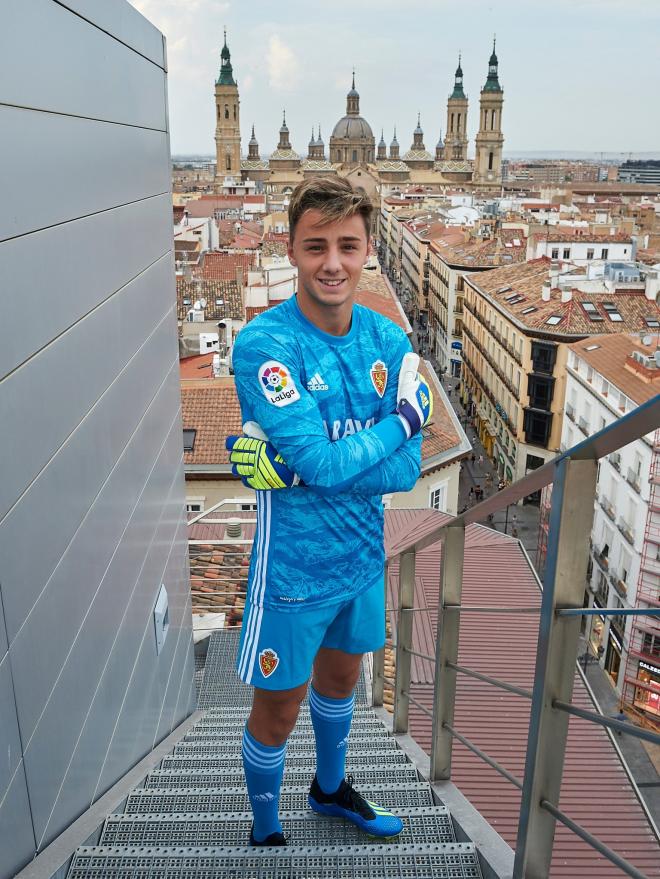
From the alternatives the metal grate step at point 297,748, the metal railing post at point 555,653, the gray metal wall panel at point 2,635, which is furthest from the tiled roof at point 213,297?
the metal railing post at point 555,653

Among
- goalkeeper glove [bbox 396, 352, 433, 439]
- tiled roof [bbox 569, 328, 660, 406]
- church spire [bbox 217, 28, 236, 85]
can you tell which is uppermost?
church spire [bbox 217, 28, 236, 85]

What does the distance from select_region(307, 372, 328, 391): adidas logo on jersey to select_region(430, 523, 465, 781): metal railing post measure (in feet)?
2.96

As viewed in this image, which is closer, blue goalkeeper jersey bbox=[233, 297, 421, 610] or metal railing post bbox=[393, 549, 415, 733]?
blue goalkeeper jersey bbox=[233, 297, 421, 610]

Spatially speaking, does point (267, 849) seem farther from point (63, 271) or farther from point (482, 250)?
point (482, 250)

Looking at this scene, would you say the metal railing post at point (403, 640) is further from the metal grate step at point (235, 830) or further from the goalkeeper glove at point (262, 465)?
the goalkeeper glove at point (262, 465)

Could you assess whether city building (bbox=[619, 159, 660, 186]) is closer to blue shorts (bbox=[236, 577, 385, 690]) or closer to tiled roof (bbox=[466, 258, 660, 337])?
tiled roof (bbox=[466, 258, 660, 337])

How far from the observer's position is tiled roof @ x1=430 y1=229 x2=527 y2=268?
147ft

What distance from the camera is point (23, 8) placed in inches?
105

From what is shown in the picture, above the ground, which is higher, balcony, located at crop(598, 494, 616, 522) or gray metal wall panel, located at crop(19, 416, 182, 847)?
gray metal wall panel, located at crop(19, 416, 182, 847)

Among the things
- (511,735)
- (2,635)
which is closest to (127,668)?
(2,635)

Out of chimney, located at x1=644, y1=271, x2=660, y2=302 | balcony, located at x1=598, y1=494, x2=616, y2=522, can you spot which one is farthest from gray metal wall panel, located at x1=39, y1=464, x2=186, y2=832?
chimney, located at x1=644, y1=271, x2=660, y2=302

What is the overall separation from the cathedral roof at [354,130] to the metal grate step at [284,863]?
132m

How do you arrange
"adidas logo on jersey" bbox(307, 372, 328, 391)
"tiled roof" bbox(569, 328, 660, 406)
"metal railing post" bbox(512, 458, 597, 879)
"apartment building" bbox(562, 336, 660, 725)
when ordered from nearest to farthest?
"metal railing post" bbox(512, 458, 597, 879), "adidas logo on jersey" bbox(307, 372, 328, 391), "apartment building" bbox(562, 336, 660, 725), "tiled roof" bbox(569, 328, 660, 406)

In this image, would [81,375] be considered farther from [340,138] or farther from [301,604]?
[340,138]
